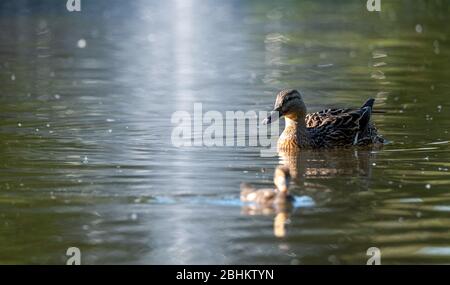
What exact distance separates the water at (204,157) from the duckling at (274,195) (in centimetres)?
13

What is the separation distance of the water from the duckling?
129 millimetres

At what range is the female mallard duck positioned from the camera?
1441 centimetres

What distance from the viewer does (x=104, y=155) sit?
13383mm

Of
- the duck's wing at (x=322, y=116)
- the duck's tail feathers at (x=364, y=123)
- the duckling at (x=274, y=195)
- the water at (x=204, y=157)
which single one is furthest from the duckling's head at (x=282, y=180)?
the duck's wing at (x=322, y=116)

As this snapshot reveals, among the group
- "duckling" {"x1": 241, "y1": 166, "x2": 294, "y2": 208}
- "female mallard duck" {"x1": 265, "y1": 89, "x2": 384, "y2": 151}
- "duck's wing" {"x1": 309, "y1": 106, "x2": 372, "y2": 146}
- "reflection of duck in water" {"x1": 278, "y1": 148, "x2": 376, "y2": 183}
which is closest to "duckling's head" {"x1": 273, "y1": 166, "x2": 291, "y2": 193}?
"duckling" {"x1": 241, "y1": 166, "x2": 294, "y2": 208}

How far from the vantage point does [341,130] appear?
14461mm

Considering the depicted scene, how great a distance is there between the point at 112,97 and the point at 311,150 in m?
5.34

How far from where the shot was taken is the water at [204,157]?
30.7 feet

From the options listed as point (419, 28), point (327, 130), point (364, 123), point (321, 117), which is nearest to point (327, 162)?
point (327, 130)

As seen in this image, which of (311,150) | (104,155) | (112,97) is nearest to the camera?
(104,155)

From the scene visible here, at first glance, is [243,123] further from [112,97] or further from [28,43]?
[28,43]

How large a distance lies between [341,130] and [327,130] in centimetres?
18

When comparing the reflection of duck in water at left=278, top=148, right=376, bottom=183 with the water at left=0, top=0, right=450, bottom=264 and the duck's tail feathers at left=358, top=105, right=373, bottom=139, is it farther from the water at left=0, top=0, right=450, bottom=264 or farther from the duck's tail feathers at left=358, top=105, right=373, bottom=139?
the duck's tail feathers at left=358, top=105, right=373, bottom=139
